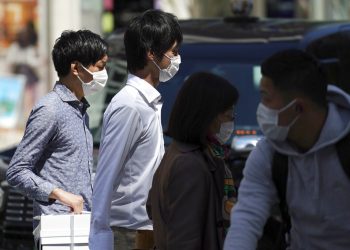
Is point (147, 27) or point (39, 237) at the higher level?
point (147, 27)

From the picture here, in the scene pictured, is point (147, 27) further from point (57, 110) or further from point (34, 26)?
point (34, 26)

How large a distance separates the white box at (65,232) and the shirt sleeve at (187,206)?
1045 millimetres

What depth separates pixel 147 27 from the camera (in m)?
5.15

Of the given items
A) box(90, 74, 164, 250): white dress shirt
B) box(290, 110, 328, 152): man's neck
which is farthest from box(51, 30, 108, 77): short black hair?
box(290, 110, 328, 152): man's neck

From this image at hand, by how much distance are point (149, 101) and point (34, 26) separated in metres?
12.4

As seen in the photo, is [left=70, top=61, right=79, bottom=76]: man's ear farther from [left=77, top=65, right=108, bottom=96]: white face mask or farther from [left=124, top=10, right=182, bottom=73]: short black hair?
[left=124, top=10, right=182, bottom=73]: short black hair

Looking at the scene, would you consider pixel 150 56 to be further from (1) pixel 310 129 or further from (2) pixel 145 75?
(1) pixel 310 129

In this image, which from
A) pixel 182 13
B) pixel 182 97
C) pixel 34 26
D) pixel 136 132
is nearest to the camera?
pixel 182 97

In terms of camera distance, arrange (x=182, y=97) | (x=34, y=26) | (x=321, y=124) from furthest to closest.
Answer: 1. (x=34, y=26)
2. (x=182, y=97)
3. (x=321, y=124)

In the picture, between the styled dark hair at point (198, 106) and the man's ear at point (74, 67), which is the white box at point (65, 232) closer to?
the man's ear at point (74, 67)

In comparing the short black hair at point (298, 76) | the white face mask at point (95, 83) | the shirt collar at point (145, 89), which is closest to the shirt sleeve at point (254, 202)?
the short black hair at point (298, 76)

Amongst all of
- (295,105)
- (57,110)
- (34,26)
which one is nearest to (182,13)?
(34,26)

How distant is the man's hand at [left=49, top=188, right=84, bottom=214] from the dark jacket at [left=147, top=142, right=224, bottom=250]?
998 mm

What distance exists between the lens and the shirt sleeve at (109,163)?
481cm
